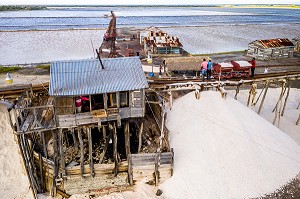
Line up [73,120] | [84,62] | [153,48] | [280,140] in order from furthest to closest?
[153,48] < [280,140] < [84,62] < [73,120]

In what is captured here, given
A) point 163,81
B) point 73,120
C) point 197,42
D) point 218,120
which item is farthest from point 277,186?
point 197,42

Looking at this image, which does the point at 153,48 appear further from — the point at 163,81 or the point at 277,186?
the point at 277,186

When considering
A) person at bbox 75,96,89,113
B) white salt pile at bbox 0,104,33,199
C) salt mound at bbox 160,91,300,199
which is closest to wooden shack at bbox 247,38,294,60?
salt mound at bbox 160,91,300,199

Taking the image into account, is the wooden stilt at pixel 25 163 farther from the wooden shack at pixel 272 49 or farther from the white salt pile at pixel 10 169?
the wooden shack at pixel 272 49

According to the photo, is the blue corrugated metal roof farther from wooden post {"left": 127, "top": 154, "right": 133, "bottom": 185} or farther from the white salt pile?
the white salt pile

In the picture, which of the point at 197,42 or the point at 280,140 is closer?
the point at 280,140

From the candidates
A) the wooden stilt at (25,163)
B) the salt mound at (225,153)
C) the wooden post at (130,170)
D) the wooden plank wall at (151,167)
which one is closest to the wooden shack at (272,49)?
the salt mound at (225,153)
